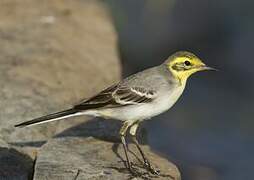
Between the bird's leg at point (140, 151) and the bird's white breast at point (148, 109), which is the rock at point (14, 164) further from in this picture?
the bird's leg at point (140, 151)

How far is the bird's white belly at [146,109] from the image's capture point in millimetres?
8531

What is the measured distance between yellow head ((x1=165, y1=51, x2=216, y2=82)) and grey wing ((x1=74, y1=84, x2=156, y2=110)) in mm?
388

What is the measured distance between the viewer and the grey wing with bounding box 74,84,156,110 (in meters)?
8.60

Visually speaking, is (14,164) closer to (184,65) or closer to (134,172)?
(134,172)

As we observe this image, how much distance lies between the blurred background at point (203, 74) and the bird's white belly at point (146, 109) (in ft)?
13.2

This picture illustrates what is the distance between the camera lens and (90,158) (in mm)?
8516

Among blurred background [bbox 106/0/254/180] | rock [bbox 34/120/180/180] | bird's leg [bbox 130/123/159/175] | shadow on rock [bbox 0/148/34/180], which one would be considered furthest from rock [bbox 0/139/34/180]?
blurred background [bbox 106/0/254/180]

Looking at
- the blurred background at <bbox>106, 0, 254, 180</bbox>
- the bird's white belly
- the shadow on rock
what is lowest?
the blurred background at <bbox>106, 0, 254, 180</bbox>

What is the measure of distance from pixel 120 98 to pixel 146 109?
0.36 meters

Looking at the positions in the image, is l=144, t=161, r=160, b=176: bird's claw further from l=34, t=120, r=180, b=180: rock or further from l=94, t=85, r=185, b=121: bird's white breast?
l=94, t=85, r=185, b=121: bird's white breast

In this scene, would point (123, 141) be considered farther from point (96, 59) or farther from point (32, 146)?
point (96, 59)

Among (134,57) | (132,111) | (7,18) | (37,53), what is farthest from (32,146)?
(134,57)

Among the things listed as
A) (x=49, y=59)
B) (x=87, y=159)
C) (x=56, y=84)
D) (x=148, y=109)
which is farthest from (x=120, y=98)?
(x=49, y=59)

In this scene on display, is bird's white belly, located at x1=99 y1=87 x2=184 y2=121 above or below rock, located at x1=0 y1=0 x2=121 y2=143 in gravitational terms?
above
